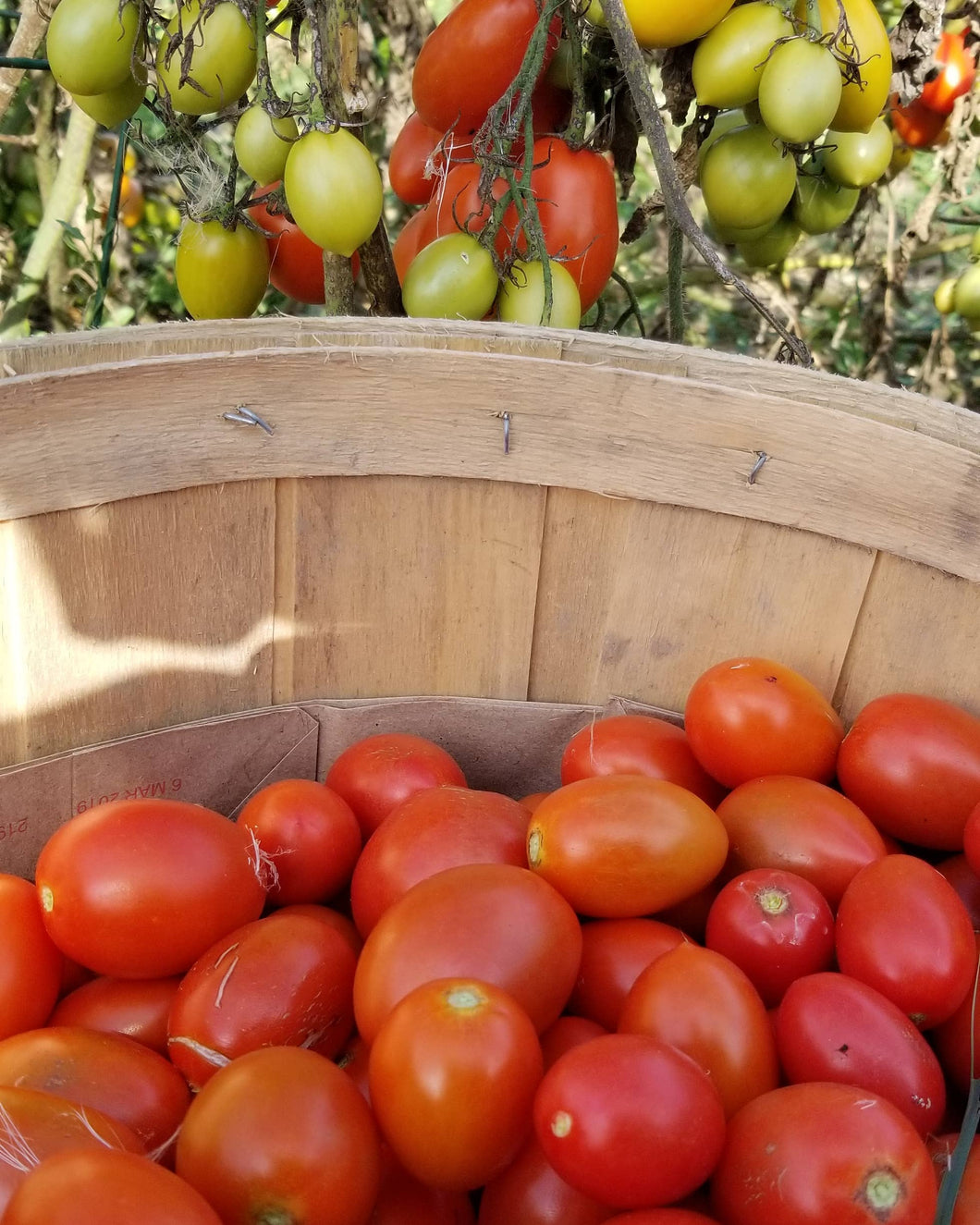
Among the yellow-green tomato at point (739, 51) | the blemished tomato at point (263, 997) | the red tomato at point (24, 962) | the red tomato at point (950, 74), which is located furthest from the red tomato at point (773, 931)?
the red tomato at point (950, 74)

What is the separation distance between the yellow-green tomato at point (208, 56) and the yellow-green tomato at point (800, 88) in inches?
18.3

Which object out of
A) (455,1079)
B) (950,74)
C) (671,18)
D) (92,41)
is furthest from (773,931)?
(950,74)

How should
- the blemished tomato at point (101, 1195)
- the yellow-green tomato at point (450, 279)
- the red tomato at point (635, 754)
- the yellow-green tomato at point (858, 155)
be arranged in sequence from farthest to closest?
the yellow-green tomato at point (858, 155) → the yellow-green tomato at point (450, 279) → the red tomato at point (635, 754) → the blemished tomato at point (101, 1195)

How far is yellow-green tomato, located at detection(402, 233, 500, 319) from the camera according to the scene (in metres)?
1.08

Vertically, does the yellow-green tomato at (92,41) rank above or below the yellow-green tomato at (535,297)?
above

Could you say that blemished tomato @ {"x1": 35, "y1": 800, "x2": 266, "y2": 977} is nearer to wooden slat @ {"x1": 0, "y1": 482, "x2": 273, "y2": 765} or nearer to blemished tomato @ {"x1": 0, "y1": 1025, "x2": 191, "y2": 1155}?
blemished tomato @ {"x1": 0, "y1": 1025, "x2": 191, "y2": 1155}

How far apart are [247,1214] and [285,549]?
58 centimetres

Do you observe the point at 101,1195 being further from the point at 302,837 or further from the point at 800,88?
the point at 800,88

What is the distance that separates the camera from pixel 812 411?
956 millimetres

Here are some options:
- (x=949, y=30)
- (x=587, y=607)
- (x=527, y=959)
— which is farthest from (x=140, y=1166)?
(x=949, y=30)

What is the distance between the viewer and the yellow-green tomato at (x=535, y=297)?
3.63ft

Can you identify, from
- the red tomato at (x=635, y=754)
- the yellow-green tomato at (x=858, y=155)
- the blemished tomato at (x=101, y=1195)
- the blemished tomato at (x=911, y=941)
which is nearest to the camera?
the blemished tomato at (x=101, y=1195)

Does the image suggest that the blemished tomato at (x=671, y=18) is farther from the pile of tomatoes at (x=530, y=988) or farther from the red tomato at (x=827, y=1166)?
the red tomato at (x=827, y=1166)

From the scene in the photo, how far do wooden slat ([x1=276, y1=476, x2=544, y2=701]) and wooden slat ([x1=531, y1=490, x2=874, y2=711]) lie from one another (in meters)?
0.04
